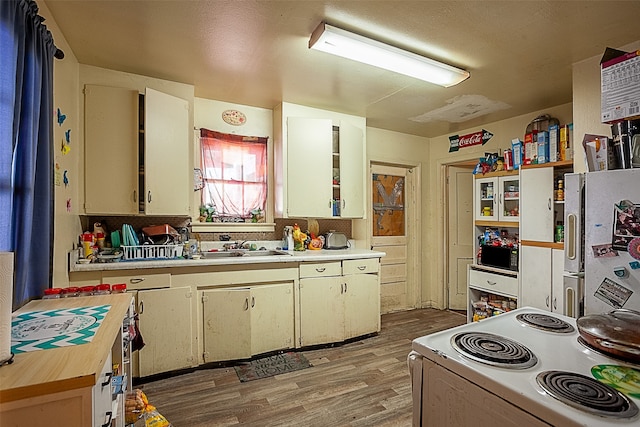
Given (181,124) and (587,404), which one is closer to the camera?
(587,404)

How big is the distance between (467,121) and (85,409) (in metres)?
4.27

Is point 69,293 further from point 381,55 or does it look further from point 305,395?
point 381,55

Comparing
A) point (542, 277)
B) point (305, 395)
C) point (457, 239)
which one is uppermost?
point (457, 239)

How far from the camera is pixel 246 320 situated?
Result: 2.76 meters

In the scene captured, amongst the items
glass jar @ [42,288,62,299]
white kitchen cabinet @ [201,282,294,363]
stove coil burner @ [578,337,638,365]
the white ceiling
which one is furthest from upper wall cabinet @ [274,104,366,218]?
stove coil burner @ [578,337,638,365]

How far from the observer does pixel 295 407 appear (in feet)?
7.10

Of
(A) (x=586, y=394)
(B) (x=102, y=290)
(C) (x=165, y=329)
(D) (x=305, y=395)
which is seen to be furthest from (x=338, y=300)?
(A) (x=586, y=394)

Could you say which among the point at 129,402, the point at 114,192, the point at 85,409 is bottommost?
the point at 129,402

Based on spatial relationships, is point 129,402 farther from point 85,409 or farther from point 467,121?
point 467,121

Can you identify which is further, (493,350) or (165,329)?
(165,329)

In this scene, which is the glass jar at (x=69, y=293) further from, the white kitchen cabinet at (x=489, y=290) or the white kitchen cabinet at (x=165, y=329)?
the white kitchen cabinet at (x=489, y=290)

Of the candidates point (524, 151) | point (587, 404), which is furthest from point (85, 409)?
point (524, 151)

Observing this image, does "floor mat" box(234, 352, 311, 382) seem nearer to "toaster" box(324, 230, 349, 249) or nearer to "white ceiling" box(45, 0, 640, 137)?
"toaster" box(324, 230, 349, 249)

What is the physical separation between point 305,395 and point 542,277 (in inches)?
94.9
